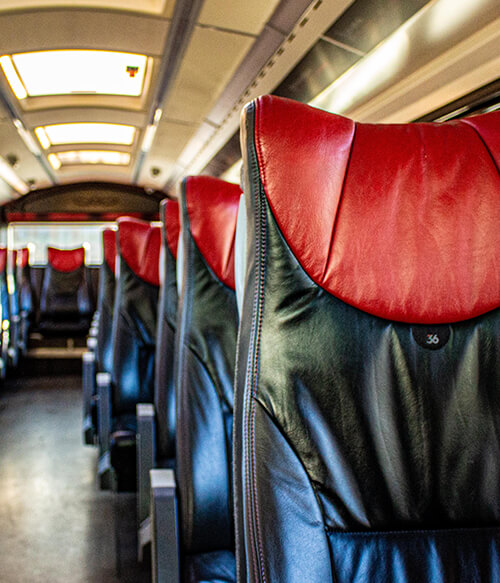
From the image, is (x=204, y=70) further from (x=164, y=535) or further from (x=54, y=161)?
(x=54, y=161)

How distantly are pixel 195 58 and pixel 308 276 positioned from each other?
13.5ft

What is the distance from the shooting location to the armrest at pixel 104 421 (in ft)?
9.40

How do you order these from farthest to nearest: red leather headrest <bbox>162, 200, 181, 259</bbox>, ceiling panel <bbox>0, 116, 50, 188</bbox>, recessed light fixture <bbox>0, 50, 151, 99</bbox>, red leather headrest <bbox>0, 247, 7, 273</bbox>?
ceiling panel <bbox>0, 116, 50, 188</bbox> < red leather headrest <bbox>0, 247, 7, 273</bbox> < recessed light fixture <bbox>0, 50, 151, 99</bbox> < red leather headrest <bbox>162, 200, 181, 259</bbox>

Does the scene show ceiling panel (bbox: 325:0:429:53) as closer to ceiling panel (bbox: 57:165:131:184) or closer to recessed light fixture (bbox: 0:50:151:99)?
recessed light fixture (bbox: 0:50:151:99)

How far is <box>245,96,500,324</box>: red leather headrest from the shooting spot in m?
0.86

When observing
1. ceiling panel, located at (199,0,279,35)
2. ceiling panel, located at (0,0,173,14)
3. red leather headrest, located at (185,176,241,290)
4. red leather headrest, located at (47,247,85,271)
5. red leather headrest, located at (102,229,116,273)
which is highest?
ceiling panel, located at (0,0,173,14)

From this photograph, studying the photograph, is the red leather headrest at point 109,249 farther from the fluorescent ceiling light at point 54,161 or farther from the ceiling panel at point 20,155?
the fluorescent ceiling light at point 54,161

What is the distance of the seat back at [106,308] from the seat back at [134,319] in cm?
69

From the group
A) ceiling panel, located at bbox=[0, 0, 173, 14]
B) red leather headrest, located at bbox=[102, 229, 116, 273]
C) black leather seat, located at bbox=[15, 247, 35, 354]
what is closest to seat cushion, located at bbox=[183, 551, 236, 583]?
red leather headrest, located at bbox=[102, 229, 116, 273]

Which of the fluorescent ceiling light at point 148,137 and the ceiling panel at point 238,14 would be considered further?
the fluorescent ceiling light at point 148,137

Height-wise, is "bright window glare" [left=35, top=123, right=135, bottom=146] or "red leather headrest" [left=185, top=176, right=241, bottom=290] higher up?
"bright window glare" [left=35, top=123, right=135, bottom=146]

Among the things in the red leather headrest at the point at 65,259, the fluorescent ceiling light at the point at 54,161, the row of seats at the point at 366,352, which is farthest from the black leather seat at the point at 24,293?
the row of seats at the point at 366,352

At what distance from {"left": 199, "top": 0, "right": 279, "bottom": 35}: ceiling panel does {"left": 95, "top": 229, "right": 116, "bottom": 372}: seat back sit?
5.63ft

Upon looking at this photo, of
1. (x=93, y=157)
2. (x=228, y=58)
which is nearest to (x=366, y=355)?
(x=228, y=58)
